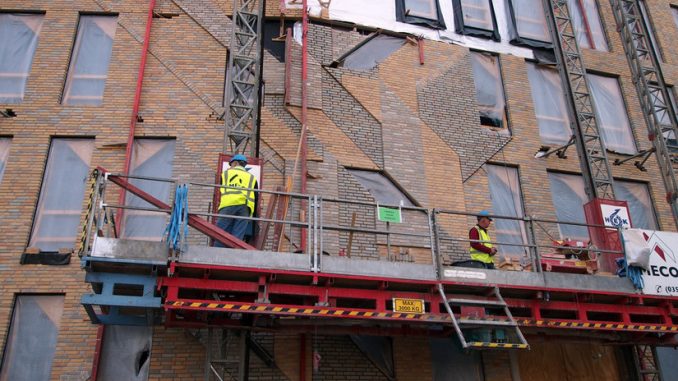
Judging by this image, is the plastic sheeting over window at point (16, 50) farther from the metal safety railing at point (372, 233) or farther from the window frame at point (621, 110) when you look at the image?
the window frame at point (621, 110)

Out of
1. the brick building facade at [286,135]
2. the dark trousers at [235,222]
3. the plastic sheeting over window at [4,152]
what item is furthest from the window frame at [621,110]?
the plastic sheeting over window at [4,152]

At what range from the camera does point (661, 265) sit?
11852 millimetres

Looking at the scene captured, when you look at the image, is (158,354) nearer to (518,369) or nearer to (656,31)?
(518,369)

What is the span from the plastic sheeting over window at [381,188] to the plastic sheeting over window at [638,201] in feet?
19.2

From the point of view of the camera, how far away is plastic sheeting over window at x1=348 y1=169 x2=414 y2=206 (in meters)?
14.4

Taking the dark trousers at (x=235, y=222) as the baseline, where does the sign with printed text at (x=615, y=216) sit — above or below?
above

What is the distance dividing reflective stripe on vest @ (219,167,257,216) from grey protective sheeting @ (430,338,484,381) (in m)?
5.01

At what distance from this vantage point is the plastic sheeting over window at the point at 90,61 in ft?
45.9

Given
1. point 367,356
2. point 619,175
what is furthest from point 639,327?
point 619,175

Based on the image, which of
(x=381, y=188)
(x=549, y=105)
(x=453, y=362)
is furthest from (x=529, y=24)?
(x=453, y=362)

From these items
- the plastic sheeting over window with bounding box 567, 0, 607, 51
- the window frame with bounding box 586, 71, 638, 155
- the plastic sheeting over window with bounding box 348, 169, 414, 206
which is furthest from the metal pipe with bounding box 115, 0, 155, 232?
the plastic sheeting over window with bounding box 567, 0, 607, 51

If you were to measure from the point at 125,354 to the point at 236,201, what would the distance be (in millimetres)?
3752

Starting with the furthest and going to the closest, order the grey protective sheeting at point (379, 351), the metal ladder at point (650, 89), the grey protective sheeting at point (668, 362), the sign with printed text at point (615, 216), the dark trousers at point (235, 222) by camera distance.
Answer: the metal ladder at point (650, 89)
the grey protective sheeting at point (668, 362)
the sign with printed text at point (615, 216)
the grey protective sheeting at point (379, 351)
the dark trousers at point (235, 222)

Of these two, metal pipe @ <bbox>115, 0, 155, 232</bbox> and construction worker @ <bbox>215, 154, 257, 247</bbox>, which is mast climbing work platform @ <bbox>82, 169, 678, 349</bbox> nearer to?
construction worker @ <bbox>215, 154, 257, 247</bbox>
